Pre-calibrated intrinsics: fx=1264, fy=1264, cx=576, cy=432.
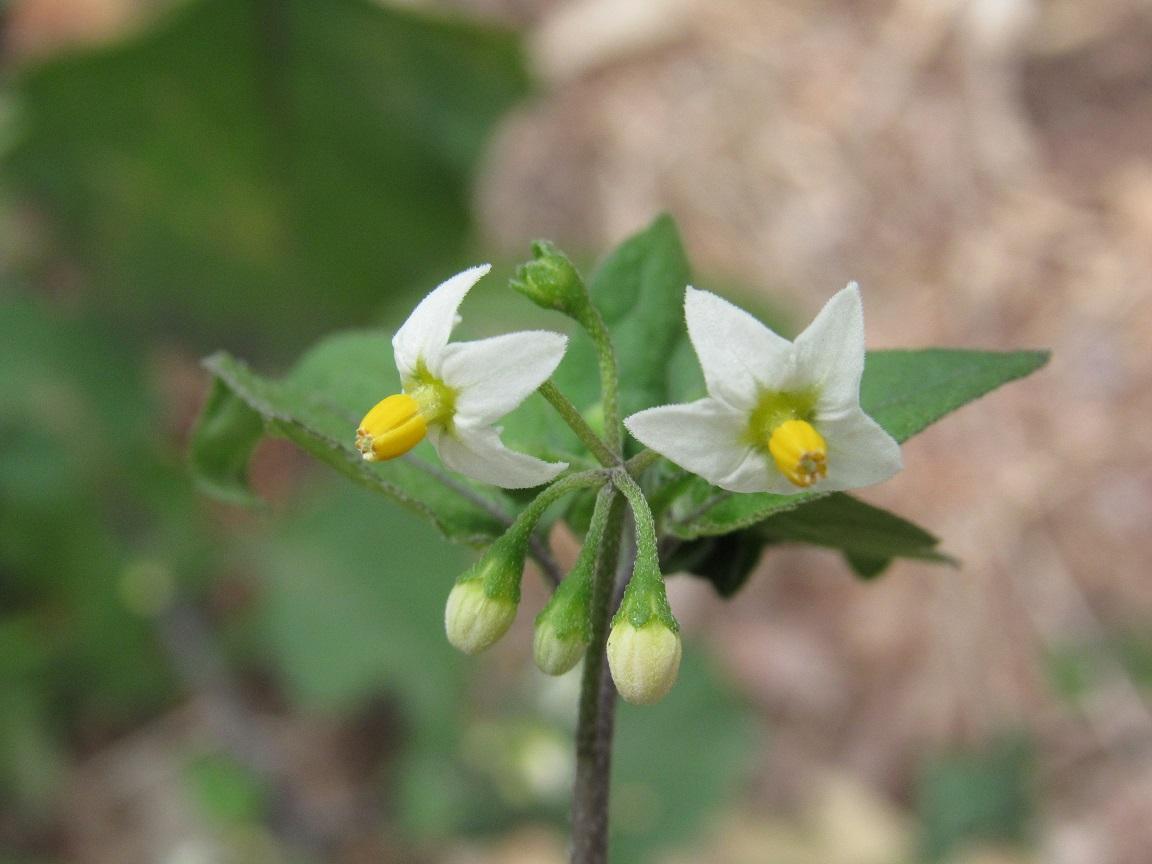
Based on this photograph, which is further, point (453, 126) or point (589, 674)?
point (453, 126)

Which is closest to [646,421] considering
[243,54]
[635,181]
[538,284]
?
[538,284]

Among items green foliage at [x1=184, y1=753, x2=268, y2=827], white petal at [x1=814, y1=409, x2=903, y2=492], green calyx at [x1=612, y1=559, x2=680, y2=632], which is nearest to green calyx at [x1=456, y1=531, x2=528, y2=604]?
green calyx at [x1=612, y1=559, x2=680, y2=632]

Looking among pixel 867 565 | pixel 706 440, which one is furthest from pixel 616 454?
pixel 867 565

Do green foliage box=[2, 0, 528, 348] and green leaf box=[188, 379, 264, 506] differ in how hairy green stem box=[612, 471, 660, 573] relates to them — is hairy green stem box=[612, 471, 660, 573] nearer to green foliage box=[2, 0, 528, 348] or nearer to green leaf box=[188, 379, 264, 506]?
green leaf box=[188, 379, 264, 506]

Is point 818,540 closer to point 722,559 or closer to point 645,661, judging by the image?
point 722,559

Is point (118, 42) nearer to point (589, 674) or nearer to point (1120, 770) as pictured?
point (589, 674)

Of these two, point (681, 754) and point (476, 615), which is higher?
point (476, 615)
